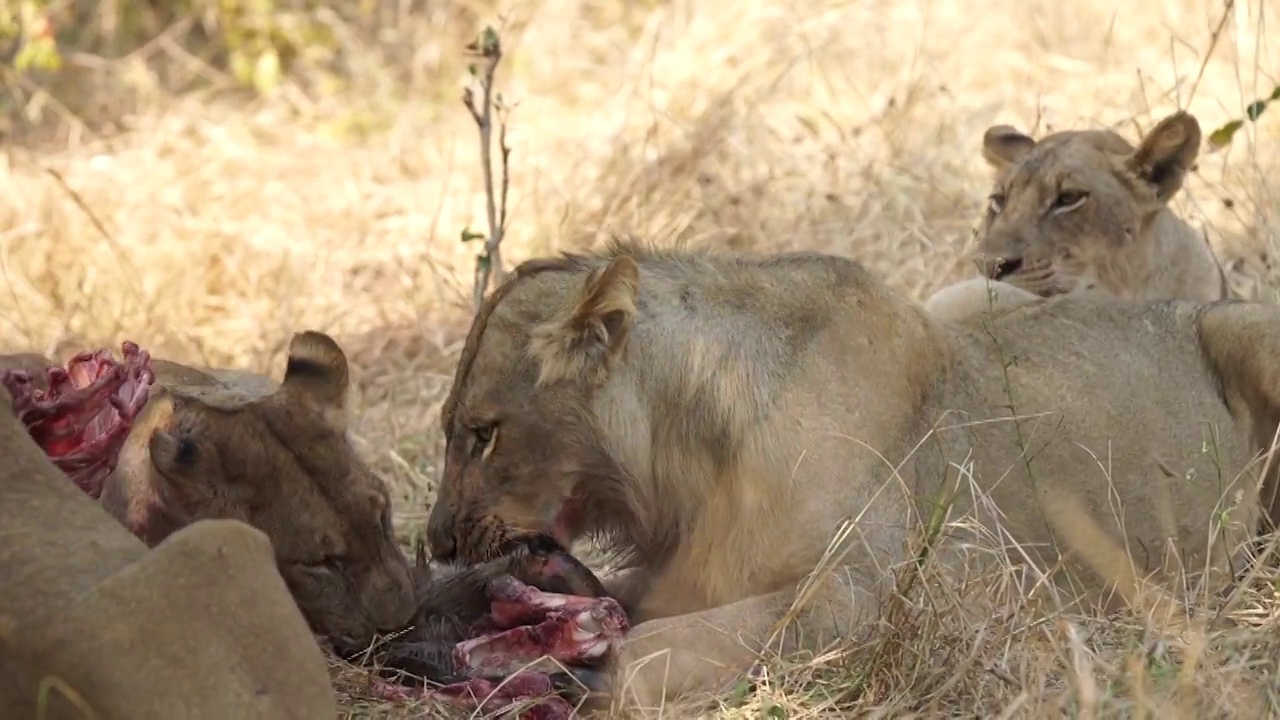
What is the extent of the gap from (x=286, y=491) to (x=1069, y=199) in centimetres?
321

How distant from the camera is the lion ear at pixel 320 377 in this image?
14.2 ft

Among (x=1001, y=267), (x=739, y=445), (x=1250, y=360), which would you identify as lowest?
(x=739, y=445)

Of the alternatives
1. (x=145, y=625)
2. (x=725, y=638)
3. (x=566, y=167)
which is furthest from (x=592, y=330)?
(x=566, y=167)

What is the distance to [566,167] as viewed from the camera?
356 inches

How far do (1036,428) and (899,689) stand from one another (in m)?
1.01

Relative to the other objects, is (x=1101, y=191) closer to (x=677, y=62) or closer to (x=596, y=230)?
(x=596, y=230)

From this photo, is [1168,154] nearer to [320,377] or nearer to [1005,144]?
[1005,144]

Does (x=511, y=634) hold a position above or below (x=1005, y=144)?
below

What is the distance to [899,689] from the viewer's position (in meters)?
4.13

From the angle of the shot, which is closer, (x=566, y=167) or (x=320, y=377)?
(x=320, y=377)

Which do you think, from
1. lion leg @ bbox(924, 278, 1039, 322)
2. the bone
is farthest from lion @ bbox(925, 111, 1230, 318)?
the bone

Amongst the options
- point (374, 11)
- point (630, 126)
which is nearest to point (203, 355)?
point (630, 126)

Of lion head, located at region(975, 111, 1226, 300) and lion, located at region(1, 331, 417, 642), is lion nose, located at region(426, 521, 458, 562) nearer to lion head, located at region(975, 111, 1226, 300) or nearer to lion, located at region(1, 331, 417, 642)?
lion, located at region(1, 331, 417, 642)

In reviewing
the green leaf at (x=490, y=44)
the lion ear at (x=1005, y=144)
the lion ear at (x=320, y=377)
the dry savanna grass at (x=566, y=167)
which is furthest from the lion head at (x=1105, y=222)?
the lion ear at (x=320, y=377)
